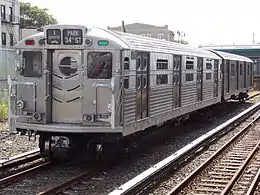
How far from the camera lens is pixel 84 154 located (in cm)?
1123

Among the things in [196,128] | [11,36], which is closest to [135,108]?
[196,128]

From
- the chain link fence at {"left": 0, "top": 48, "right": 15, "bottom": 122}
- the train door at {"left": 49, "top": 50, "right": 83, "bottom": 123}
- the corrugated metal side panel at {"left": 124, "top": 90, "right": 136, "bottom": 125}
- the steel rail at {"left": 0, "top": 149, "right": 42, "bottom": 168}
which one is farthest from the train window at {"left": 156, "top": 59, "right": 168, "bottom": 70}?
the chain link fence at {"left": 0, "top": 48, "right": 15, "bottom": 122}

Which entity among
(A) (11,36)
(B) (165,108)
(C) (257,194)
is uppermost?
(A) (11,36)

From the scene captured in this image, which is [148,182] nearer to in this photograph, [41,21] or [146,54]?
[146,54]

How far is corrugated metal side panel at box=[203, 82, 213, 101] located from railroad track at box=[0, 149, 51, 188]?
846 cm

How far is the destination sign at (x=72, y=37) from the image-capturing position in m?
10.5

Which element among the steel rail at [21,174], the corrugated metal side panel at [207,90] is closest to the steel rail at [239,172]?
the steel rail at [21,174]

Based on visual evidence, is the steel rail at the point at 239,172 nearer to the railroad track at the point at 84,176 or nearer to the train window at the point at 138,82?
the railroad track at the point at 84,176

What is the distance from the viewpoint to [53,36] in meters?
10.7

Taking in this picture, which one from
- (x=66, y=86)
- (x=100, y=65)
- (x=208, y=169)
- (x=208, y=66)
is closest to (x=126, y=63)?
(x=100, y=65)

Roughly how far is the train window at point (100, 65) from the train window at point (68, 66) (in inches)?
14.8

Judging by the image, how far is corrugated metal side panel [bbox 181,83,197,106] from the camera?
51.2 feet

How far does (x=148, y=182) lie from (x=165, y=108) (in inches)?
185

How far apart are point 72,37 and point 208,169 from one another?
4.29 metres
